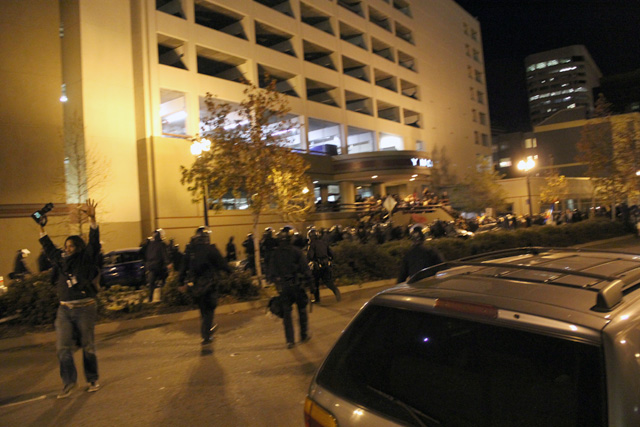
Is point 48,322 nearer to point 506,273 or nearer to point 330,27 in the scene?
point 506,273

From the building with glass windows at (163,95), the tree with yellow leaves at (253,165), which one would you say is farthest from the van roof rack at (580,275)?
the building with glass windows at (163,95)

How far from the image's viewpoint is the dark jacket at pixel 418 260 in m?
7.07

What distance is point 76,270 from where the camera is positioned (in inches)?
212

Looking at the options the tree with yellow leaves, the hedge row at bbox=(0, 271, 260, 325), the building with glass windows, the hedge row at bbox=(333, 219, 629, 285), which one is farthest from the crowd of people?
the building with glass windows

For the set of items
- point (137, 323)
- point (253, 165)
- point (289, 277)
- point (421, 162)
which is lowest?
point (137, 323)

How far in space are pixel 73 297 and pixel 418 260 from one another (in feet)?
15.0

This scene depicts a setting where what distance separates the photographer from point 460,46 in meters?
52.9

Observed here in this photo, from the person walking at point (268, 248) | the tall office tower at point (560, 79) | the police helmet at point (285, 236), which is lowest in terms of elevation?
the person walking at point (268, 248)

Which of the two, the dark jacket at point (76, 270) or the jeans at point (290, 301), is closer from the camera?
the dark jacket at point (76, 270)

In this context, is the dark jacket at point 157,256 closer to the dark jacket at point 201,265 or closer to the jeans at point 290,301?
the dark jacket at point 201,265

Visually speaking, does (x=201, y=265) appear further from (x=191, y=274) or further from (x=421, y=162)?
(x=421, y=162)

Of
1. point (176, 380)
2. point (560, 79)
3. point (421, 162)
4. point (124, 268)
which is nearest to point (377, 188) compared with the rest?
point (421, 162)

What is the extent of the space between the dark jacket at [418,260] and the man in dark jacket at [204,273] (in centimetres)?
267

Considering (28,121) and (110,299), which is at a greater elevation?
(28,121)
